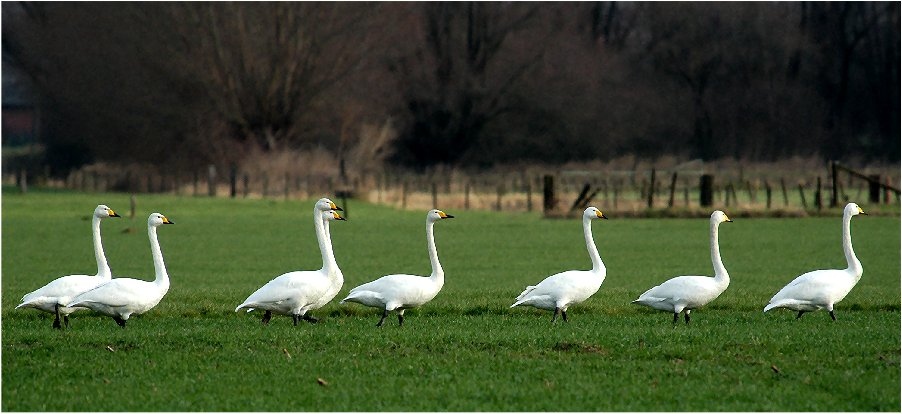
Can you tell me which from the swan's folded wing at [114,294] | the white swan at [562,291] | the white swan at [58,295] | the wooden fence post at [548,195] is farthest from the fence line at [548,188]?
the swan's folded wing at [114,294]

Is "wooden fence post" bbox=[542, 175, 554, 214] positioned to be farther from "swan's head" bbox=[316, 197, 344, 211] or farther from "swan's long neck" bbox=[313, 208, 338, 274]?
"swan's long neck" bbox=[313, 208, 338, 274]

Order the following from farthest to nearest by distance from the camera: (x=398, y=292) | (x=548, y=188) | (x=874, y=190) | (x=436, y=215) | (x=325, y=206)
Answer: (x=874, y=190) → (x=548, y=188) → (x=325, y=206) → (x=436, y=215) → (x=398, y=292)

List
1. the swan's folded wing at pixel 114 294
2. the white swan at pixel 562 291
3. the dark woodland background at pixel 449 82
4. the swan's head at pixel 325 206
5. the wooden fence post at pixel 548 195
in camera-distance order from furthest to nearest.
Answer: the dark woodland background at pixel 449 82 → the wooden fence post at pixel 548 195 → the swan's head at pixel 325 206 → the white swan at pixel 562 291 → the swan's folded wing at pixel 114 294

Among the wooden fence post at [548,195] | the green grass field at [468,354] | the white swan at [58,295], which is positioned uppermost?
the wooden fence post at [548,195]

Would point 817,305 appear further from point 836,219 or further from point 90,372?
point 836,219

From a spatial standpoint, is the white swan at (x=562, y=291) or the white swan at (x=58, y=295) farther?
the white swan at (x=562, y=291)

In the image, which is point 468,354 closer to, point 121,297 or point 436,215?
point 436,215

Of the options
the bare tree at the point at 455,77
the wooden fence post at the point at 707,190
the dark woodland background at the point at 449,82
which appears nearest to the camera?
the wooden fence post at the point at 707,190

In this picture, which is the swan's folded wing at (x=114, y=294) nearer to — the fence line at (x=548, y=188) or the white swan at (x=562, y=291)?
the white swan at (x=562, y=291)

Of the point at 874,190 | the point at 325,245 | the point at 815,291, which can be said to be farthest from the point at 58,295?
the point at 874,190

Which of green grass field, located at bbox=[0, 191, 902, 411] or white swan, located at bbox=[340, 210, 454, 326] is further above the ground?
white swan, located at bbox=[340, 210, 454, 326]

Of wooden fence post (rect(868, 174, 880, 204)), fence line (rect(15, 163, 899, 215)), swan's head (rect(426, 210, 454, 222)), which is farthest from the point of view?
fence line (rect(15, 163, 899, 215))

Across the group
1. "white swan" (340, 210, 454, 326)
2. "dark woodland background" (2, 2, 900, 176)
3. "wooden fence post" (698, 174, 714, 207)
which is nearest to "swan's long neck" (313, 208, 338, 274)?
"white swan" (340, 210, 454, 326)

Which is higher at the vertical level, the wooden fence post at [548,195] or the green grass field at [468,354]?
the wooden fence post at [548,195]
